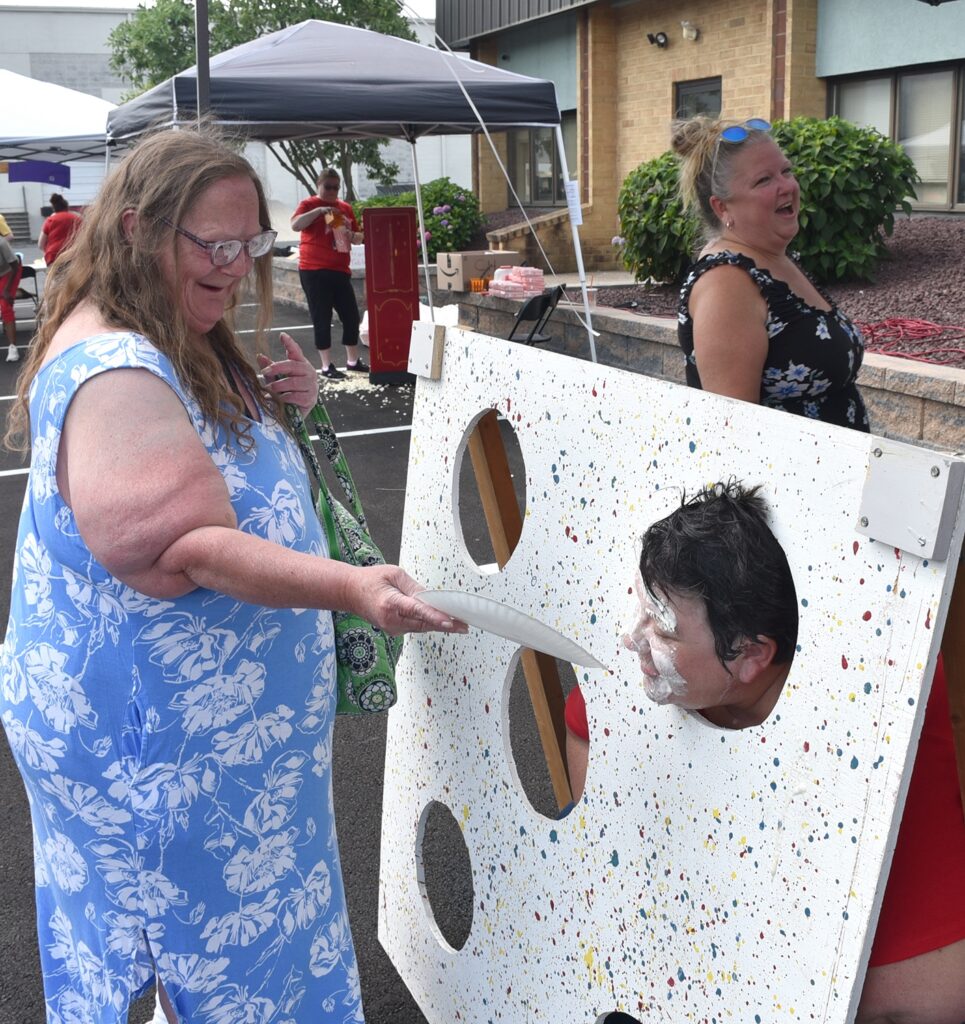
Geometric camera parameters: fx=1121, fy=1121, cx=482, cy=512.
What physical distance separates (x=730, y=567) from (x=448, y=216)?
15.1 meters

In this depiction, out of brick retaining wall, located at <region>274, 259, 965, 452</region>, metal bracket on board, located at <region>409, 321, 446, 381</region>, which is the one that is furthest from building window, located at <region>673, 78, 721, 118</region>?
metal bracket on board, located at <region>409, 321, 446, 381</region>

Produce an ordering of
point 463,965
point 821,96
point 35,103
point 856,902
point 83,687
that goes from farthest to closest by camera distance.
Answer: point 35,103, point 821,96, point 463,965, point 83,687, point 856,902

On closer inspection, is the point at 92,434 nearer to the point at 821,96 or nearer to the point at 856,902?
the point at 856,902

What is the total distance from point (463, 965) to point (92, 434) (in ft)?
4.02

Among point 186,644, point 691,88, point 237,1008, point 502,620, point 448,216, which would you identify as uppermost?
point 691,88

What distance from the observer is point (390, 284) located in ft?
32.1

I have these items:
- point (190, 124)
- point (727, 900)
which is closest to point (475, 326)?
point (190, 124)

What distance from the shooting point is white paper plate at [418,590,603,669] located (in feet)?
4.25

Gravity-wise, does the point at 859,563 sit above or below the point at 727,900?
above

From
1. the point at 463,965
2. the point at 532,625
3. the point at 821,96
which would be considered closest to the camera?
the point at 532,625

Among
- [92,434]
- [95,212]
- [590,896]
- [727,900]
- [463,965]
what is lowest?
[463,965]

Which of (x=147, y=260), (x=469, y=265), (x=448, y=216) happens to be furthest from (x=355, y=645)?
(x=448, y=216)

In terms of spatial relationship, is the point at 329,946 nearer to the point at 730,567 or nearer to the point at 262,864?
Result: the point at 262,864

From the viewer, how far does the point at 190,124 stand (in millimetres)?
1835
